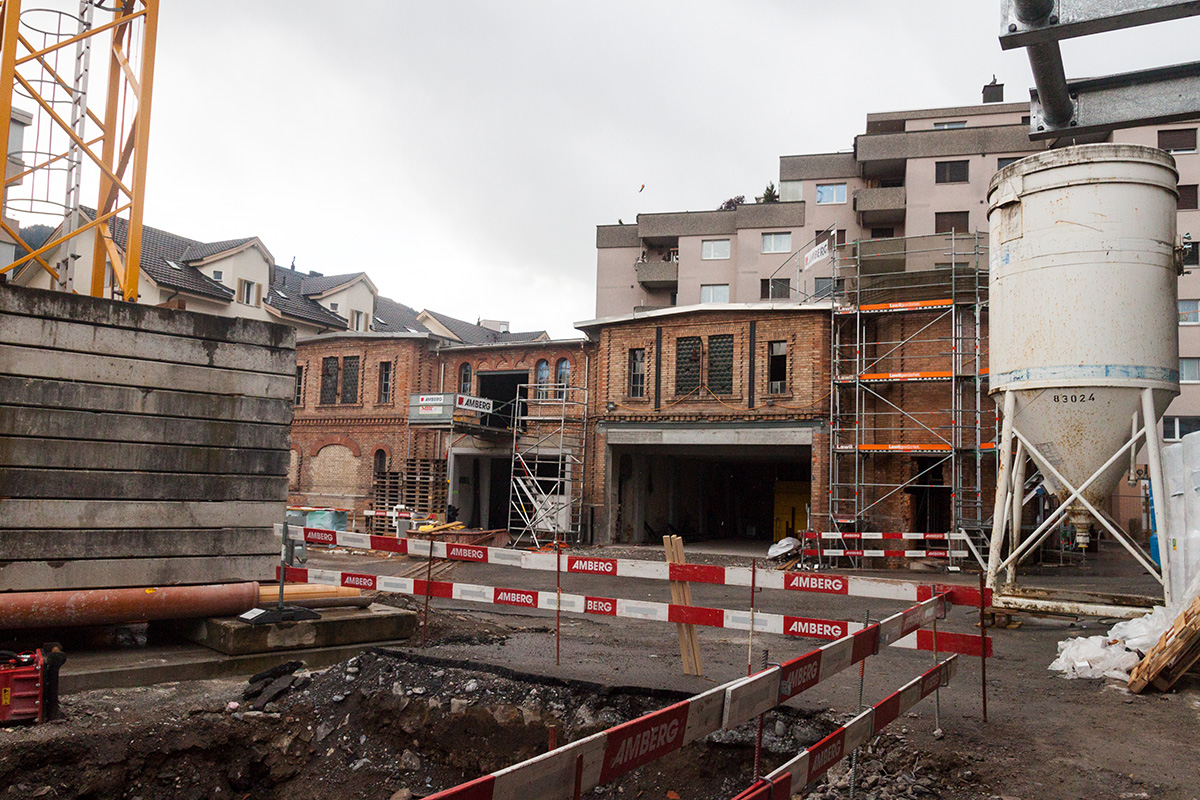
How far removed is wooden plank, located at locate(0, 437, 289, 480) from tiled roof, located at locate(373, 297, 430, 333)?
121 feet

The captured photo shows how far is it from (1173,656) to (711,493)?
2664 centimetres

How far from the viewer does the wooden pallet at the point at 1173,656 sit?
7.27 meters

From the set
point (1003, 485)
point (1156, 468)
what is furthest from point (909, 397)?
point (1156, 468)

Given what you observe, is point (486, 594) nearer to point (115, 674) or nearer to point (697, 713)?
point (115, 674)

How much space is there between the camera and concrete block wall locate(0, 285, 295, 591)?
7594 mm

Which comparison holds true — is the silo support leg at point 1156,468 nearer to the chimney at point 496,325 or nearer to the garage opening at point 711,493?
the garage opening at point 711,493

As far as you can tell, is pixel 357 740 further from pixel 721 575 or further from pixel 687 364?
pixel 687 364

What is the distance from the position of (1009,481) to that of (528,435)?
1747 centimetres

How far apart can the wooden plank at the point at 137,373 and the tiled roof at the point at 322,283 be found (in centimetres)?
3543

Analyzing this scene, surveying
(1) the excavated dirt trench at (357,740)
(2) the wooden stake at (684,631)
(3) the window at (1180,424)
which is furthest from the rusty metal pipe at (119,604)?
(3) the window at (1180,424)

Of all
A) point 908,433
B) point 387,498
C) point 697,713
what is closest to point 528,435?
point 387,498

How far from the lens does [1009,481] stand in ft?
39.3

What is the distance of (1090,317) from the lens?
10703 millimetres

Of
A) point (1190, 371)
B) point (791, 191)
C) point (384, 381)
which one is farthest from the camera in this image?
point (791, 191)
